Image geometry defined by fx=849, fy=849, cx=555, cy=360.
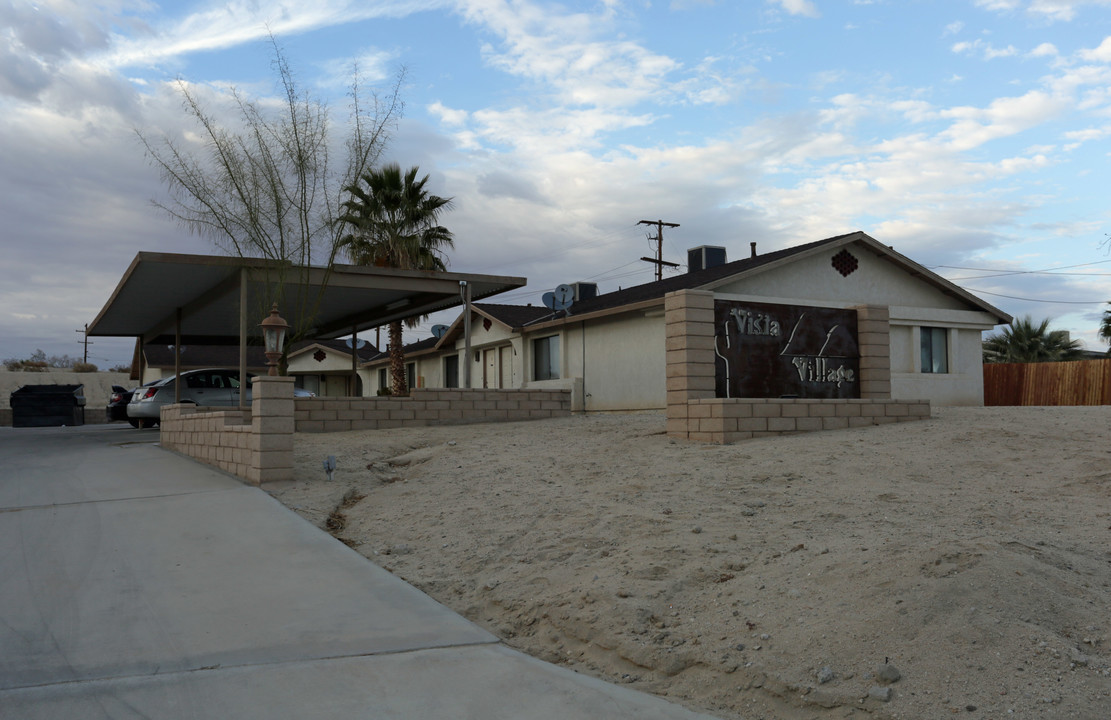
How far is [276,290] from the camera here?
55.6ft

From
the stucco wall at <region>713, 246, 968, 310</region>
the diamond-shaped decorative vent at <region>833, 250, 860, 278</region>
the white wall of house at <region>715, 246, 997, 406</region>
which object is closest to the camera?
the stucco wall at <region>713, 246, 968, 310</region>

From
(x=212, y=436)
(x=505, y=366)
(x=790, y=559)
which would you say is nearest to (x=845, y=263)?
(x=505, y=366)

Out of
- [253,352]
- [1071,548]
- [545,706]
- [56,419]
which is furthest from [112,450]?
[253,352]

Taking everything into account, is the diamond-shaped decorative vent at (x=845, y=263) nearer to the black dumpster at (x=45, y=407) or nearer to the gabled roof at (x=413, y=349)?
the gabled roof at (x=413, y=349)

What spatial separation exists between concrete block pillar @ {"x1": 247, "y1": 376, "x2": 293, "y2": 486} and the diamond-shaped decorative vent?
16.8m

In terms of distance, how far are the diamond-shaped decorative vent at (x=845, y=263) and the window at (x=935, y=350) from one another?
302 centimetres

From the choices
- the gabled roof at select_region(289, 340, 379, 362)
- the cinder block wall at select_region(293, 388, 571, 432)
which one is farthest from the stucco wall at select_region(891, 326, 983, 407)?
the gabled roof at select_region(289, 340, 379, 362)

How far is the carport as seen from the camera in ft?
52.2

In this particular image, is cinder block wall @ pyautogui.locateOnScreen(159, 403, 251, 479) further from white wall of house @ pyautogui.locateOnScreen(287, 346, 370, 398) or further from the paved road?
white wall of house @ pyautogui.locateOnScreen(287, 346, 370, 398)

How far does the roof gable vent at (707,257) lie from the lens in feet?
89.2

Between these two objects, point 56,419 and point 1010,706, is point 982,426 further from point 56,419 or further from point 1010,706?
point 56,419

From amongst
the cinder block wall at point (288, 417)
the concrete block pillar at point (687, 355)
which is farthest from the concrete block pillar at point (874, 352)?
the cinder block wall at point (288, 417)

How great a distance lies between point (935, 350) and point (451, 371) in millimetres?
17354

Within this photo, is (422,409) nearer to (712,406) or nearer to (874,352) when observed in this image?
(712,406)
